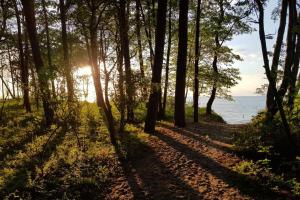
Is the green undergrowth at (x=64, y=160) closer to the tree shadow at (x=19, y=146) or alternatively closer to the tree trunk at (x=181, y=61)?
the tree shadow at (x=19, y=146)

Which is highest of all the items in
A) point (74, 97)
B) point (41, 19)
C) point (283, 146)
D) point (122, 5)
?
point (41, 19)

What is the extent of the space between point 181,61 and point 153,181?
27.0 feet

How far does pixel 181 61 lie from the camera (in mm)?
15914

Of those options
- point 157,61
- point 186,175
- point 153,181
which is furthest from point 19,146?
point 186,175

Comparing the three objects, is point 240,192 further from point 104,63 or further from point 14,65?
point 14,65

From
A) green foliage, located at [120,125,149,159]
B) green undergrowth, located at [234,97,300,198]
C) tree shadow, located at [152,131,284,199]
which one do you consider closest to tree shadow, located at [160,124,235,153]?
green undergrowth, located at [234,97,300,198]

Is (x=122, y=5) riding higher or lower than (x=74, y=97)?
higher

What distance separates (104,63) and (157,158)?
357 inches

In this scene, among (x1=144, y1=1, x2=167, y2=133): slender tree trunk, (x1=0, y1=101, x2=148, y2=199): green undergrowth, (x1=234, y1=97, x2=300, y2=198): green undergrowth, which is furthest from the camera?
(x1=144, y1=1, x2=167, y2=133): slender tree trunk

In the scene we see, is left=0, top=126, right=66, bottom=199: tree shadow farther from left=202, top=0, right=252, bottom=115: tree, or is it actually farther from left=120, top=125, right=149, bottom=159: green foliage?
left=202, top=0, right=252, bottom=115: tree

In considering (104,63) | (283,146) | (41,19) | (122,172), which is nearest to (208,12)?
(104,63)

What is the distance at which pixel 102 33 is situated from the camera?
873 inches

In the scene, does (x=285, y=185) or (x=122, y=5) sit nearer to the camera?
(x=285, y=185)

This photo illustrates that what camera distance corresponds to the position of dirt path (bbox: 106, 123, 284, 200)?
323 inches
